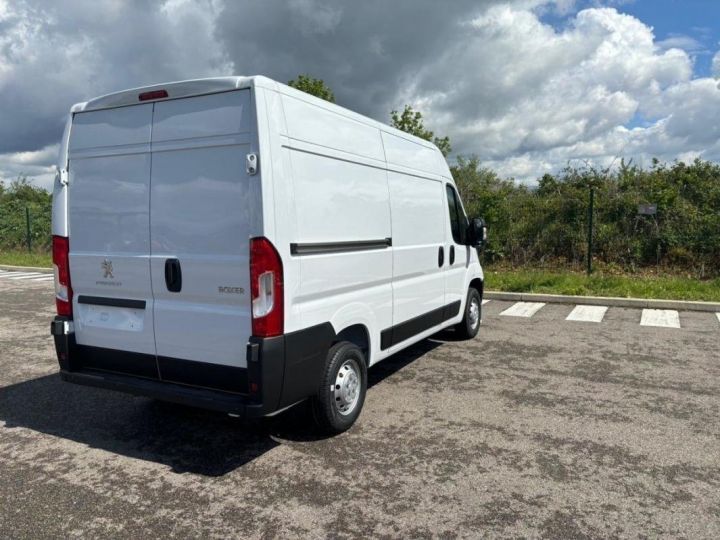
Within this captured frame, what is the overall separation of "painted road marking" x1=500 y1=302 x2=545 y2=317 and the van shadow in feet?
16.5

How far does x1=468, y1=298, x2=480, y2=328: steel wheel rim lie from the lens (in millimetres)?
7458

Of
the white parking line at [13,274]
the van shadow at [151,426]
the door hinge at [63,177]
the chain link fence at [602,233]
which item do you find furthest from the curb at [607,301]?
the white parking line at [13,274]

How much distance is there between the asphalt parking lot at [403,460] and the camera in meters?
3.07

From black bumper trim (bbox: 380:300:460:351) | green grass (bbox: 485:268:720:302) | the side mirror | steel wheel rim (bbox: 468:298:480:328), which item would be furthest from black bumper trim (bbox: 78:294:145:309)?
green grass (bbox: 485:268:720:302)

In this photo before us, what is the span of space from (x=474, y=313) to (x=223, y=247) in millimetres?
4795

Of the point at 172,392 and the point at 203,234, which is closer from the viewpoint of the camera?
the point at 203,234

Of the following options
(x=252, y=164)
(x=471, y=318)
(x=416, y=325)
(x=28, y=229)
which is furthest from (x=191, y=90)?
(x=28, y=229)

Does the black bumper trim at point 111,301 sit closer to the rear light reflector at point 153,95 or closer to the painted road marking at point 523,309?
the rear light reflector at point 153,95

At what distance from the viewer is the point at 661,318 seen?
9195mm

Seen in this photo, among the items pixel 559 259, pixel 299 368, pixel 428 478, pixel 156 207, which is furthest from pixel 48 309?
pixel 559 259

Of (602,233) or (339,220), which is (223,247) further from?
(602,233)

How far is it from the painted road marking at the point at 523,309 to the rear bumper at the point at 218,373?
20.9ft

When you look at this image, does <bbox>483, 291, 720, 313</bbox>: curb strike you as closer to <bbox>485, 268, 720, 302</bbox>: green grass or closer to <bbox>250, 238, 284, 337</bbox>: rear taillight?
<bbox>485, 268, 720, 302</bbox>: green grass

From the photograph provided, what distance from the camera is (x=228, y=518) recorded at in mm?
3105
